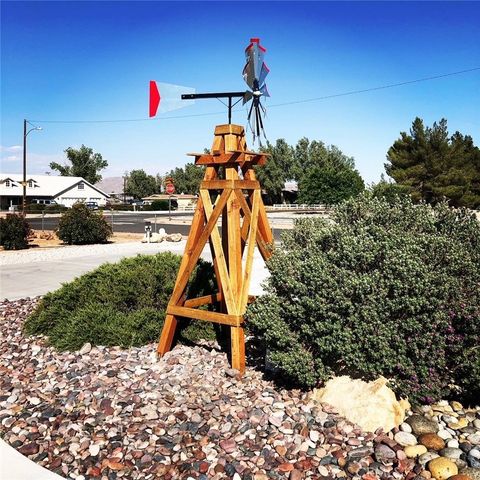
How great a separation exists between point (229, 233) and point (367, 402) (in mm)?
2247

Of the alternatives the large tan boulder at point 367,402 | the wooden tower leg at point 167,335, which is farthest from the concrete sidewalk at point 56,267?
the large tan boulder at point 367,402

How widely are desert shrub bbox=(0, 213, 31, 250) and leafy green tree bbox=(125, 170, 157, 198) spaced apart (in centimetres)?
9083

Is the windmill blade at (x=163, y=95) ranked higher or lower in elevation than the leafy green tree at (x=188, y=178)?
lower

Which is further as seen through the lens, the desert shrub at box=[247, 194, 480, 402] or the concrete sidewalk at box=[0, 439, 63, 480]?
the desert shrub at box=[247, 194, 480, 402]

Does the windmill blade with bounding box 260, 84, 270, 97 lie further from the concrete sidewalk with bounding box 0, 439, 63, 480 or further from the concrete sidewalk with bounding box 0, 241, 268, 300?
the concrete sidewalk with bounding box 0, 241, 268, 300

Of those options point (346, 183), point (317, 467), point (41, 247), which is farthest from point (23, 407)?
point (346, 183)

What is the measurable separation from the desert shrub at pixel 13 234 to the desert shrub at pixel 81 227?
175 cm

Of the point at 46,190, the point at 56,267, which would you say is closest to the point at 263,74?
the point at 56,267

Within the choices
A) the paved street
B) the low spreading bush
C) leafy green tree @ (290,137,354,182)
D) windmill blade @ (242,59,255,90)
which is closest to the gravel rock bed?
windmill blade @ (242,59,255,90)

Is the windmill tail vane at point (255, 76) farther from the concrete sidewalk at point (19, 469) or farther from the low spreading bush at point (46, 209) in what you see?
the low spreading bush at point (46, 209)

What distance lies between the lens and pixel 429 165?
4234cm

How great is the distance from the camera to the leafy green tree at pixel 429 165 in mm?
41469

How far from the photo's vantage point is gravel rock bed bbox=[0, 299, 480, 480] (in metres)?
3.77

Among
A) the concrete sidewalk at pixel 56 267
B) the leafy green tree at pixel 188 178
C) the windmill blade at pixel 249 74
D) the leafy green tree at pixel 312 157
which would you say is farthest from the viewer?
the leafy green tree at pixel 188 178
